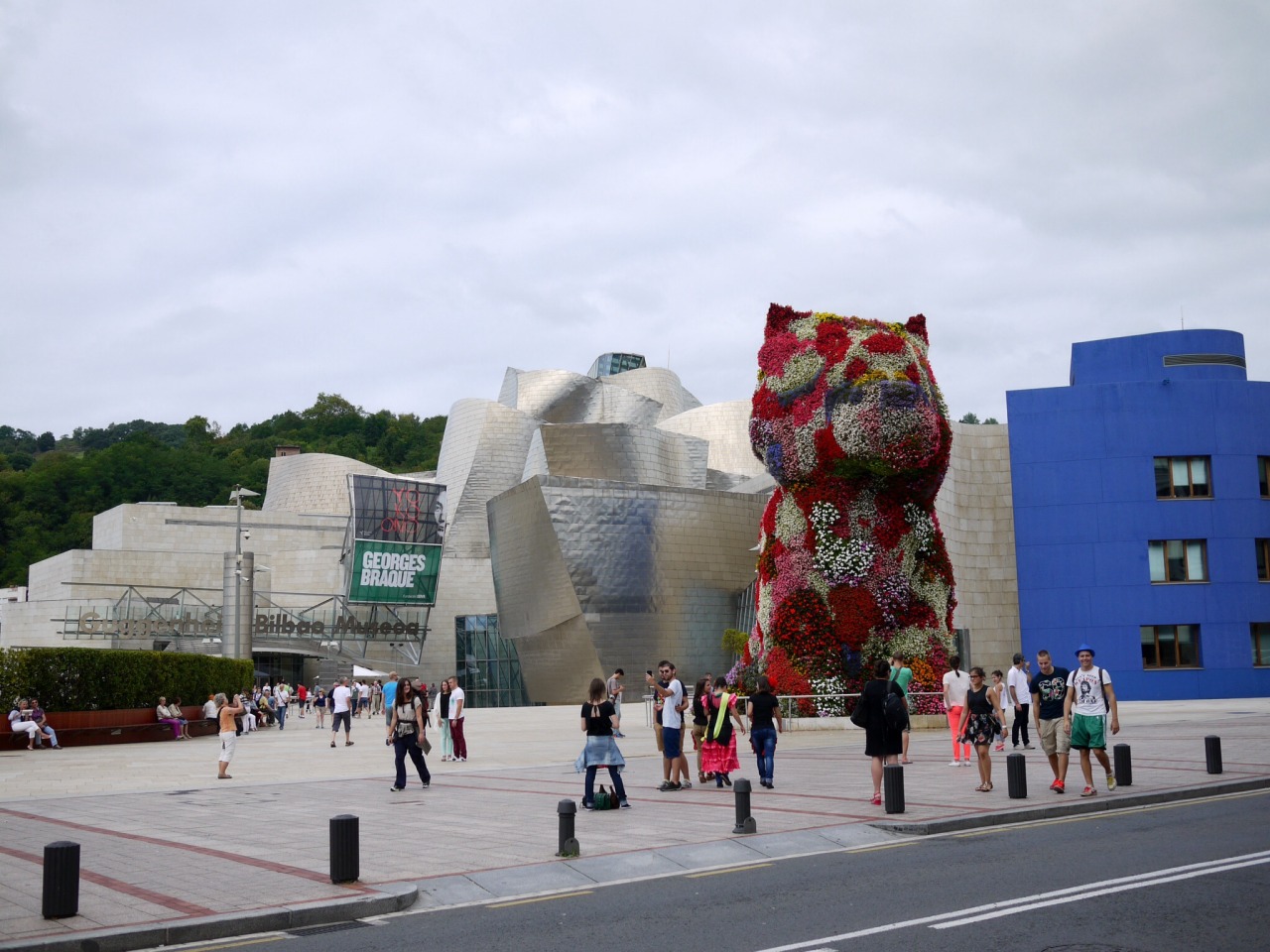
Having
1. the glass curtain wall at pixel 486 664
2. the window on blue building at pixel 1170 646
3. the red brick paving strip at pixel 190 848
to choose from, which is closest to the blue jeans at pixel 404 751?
the red brick paving strip at pixel 190 848

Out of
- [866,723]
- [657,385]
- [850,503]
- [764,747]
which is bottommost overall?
[764,747]

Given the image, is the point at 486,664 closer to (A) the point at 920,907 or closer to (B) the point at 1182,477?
(B) the point at 1182,477

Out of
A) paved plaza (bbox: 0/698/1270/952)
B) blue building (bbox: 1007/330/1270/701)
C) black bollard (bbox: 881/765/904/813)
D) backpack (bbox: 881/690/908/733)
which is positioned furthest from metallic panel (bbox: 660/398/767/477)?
black bollard (bbox: 881/765/904/813)

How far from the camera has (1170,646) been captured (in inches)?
1642

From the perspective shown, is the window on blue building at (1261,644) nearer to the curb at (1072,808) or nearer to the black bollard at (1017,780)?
the curb at (1072,808)

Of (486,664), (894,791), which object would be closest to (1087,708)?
(894,791)

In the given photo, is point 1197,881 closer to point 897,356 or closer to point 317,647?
point 897,356

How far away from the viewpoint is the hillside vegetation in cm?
10712

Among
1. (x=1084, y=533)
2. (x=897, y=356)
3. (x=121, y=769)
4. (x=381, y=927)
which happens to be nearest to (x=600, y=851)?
(x=381, y=927)

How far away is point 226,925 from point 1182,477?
41205 millimetres

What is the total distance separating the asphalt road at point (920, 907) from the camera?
7141 millimetres

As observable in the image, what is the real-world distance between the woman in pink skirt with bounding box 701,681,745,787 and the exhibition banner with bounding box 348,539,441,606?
48.4m

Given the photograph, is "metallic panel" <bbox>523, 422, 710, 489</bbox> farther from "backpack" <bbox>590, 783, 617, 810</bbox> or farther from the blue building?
"backpack" <bbox>590, 783, 617, 810</bbox>

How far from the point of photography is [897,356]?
91.7 feet
